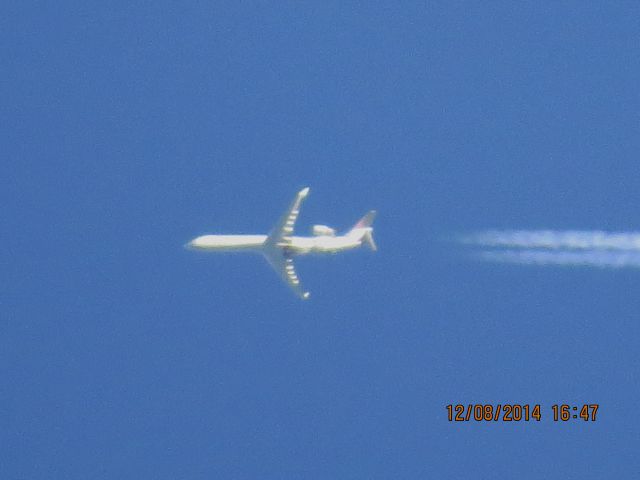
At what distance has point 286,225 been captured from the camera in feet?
360

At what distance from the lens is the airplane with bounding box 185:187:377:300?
107875 millimetres

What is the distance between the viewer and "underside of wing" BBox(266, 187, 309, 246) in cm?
10911

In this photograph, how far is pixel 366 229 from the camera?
119 meters

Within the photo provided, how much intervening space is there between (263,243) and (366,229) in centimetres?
1191

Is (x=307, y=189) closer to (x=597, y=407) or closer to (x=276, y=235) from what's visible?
(x=276, y=235)

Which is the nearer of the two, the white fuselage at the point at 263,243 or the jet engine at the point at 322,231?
the white fuselage at the point at 263,243

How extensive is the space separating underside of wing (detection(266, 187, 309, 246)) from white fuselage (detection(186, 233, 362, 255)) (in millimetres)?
508

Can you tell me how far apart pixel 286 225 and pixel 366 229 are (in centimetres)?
1110

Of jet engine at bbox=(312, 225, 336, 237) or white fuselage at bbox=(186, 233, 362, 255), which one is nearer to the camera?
white fuselage at bbox=(186, 233, 362, 255)

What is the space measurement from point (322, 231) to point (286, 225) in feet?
11.9

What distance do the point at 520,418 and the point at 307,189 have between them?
24917 mm

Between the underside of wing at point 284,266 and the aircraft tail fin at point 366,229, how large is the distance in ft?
24.9

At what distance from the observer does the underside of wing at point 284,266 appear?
4382 inches

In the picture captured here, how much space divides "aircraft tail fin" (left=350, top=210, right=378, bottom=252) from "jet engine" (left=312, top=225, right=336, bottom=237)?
5920 mm
